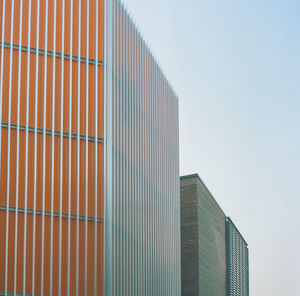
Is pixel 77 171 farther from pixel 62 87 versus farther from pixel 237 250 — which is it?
pixel 237 250

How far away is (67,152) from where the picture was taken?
2717cm

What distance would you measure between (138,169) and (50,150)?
687 cm

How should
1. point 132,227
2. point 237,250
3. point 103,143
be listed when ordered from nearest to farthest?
point 103,143, point 132,227, point 237,250

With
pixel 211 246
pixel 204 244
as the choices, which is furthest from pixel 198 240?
pixel 211 246

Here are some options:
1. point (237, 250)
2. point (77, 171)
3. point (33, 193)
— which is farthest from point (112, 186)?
point (237, 250)

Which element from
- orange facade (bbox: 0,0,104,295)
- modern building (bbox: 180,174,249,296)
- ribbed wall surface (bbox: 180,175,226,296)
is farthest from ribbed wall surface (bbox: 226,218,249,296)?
orange facade (bbox: 0,0,104,295)

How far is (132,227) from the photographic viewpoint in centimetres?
3088

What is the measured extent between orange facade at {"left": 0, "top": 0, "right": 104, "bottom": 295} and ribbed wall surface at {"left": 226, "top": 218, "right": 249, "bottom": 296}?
43213 mm

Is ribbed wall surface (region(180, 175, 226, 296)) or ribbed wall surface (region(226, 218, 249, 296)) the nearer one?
ribbed wall surface (region(180, 175, 226, 296))

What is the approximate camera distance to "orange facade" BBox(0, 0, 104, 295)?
25.6m

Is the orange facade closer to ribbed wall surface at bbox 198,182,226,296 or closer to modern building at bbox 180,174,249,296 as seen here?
modern building at bbox 180,174,249,296

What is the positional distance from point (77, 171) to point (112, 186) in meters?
1.75

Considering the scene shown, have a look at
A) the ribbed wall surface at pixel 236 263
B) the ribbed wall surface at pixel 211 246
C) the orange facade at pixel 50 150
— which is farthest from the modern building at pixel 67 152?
the ribbed wall surface at pixel 236 263

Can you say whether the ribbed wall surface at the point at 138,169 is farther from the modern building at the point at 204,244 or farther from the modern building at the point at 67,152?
the modern building at the point at 204,244
